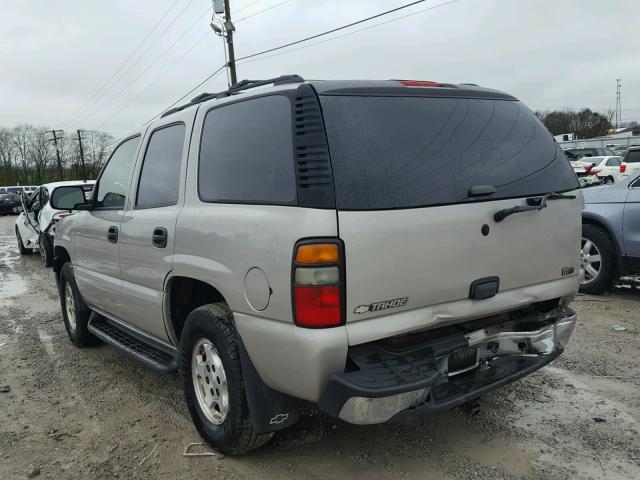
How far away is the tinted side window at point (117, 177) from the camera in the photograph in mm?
4223

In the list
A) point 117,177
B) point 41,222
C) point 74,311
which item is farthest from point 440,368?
point 41,222

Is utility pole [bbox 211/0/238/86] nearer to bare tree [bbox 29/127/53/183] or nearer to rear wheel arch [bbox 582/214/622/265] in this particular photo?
rear wheel arch [bbox 582/214/622/265]

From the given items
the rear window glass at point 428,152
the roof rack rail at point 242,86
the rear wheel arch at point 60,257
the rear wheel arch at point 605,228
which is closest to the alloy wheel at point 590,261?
the rear wheel arch at point 605,228

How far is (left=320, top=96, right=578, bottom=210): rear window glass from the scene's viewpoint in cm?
253

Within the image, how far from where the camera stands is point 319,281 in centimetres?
242

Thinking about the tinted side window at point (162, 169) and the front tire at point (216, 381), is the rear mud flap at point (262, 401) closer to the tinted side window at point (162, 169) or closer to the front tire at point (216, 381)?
the front tire at point (216, 381)

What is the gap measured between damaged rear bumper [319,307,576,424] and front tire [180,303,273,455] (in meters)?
0.59

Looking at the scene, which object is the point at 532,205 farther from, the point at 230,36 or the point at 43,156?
the point at 43,156

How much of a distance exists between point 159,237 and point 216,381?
969 millimetres

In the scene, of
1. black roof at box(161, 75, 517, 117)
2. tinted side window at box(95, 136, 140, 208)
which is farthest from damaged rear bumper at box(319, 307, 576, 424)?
tinted side window at box(95, 136, 140, 208)

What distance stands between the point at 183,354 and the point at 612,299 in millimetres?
5081

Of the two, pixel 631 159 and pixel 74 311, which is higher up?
pixel 631 159

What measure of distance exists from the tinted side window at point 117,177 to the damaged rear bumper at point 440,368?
248 cm

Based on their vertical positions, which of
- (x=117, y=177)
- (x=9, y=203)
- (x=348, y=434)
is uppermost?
(x=117, y=177)
